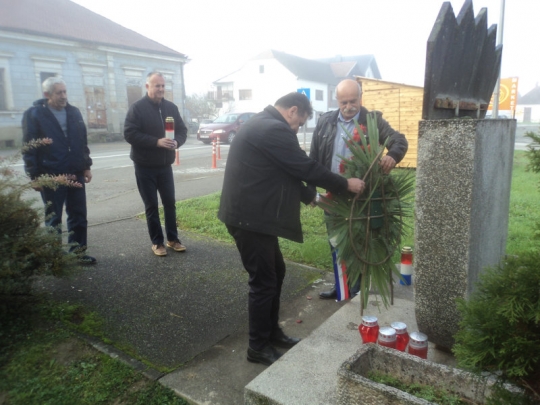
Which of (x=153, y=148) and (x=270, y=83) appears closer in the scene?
(x=153, y=148)

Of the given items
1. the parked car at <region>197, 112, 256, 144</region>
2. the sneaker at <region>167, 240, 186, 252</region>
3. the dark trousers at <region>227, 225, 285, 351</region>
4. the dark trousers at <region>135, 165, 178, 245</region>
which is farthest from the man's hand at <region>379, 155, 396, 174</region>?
the parked car at <region>197, 112, 256, 144</region>

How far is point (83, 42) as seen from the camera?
2512cm

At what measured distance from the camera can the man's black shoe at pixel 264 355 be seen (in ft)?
9.64

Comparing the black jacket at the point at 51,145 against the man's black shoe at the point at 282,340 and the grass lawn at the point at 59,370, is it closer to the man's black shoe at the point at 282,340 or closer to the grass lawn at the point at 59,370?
the grass lawn at the point at 59,370

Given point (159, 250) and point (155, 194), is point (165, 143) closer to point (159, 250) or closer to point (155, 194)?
point (155, 194)

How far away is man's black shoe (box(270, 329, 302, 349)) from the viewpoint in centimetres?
323

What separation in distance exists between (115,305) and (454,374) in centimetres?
283

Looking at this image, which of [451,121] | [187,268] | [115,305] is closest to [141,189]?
[187,268]

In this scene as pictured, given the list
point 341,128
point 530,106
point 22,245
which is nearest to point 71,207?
point 22,245

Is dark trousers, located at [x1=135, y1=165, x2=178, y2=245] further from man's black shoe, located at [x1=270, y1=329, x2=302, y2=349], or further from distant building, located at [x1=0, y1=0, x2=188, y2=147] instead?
distant building, located at [x1=0, y1=0, x2=188, y2=147]

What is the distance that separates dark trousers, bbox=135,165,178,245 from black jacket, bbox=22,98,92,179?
67cm

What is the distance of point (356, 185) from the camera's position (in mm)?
2891

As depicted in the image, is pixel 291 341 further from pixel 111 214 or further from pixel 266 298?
pixel 111 214

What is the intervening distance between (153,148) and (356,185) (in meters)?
2.70
